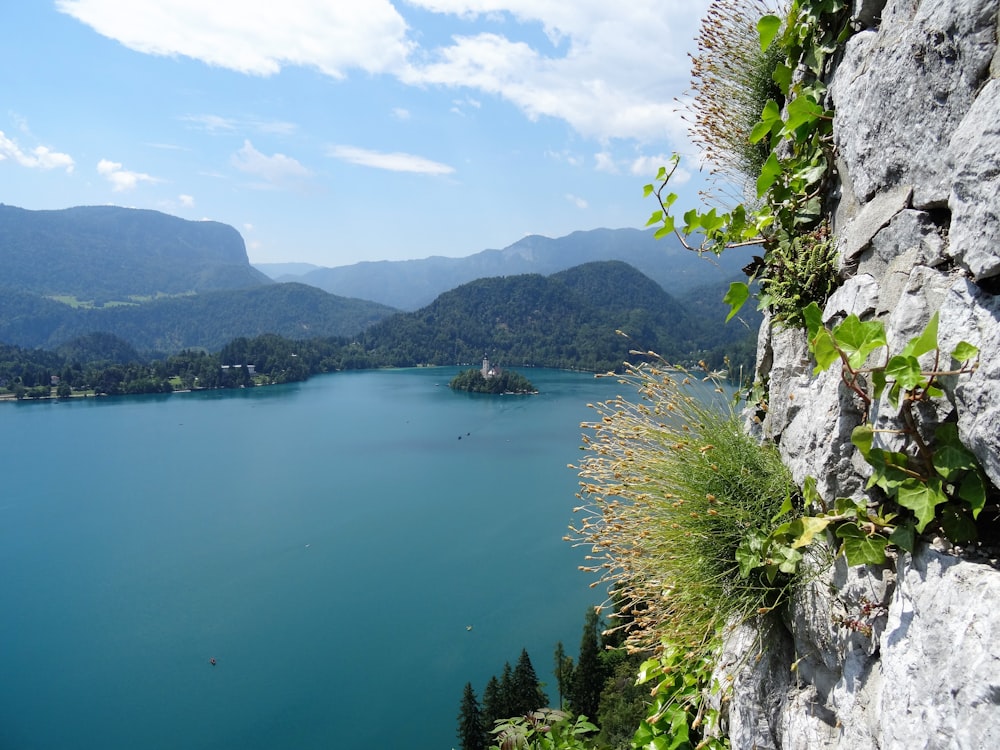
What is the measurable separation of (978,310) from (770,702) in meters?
1.08

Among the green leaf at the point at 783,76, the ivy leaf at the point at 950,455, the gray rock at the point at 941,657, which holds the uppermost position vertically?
the green leaf at the point at 783,76

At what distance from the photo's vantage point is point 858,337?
3.38ft

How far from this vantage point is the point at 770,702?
58.9 inches

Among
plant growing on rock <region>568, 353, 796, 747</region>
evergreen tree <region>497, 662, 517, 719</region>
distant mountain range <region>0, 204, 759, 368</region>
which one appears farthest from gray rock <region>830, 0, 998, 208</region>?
distant mountain range <region>0, 204, 759, 368</region>

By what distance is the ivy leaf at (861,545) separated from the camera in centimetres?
109

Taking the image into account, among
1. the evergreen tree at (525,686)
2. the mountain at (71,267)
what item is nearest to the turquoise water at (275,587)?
the evergreen tree at (525,686)

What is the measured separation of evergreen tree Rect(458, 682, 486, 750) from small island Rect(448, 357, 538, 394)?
5116cm

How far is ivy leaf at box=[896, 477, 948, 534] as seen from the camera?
3.12 feet

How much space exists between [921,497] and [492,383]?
65.8 m

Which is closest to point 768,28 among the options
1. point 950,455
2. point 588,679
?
point 950,455

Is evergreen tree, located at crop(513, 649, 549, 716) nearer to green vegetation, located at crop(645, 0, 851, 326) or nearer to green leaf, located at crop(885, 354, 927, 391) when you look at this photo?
green vegetation, located at crop(645, 0, 851, 326)

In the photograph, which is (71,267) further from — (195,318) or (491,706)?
(491,706)

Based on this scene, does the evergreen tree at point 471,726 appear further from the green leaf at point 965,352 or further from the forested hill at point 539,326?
the forested hill at point 539,326

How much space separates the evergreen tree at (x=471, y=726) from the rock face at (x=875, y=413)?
47.6 feet
